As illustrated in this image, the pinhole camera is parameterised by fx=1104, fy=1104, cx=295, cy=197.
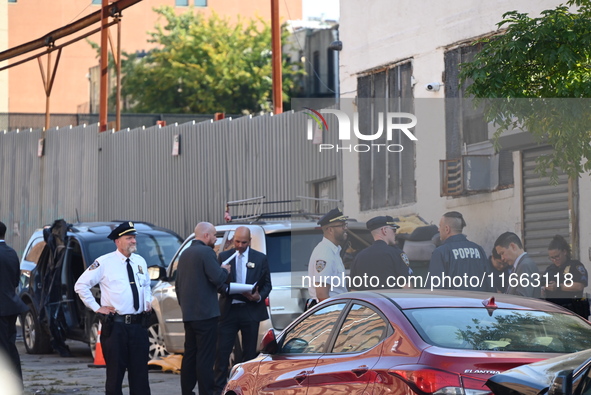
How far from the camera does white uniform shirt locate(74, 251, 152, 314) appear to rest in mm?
10391

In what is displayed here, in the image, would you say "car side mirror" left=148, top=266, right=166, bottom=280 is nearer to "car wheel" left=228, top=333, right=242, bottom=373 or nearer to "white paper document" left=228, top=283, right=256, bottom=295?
"car wheel" left=228, top=333, right=242, bottom=373

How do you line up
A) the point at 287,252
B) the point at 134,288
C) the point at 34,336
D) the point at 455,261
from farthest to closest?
1. the point at 34,336
2. the point at 287,252
3. the point at 455,261
4. the point at 134,288

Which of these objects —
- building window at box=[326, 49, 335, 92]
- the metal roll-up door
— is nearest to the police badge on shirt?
the metal roll-up door

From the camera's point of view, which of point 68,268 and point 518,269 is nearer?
point 518,269

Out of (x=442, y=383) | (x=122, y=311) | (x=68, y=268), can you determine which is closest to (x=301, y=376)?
(x=442, y=383)

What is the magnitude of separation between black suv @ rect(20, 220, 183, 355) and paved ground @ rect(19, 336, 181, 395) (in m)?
0.38

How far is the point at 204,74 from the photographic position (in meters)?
58.0

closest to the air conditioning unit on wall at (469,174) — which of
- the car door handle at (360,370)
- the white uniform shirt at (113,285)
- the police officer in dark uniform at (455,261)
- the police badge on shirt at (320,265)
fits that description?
the police officer in dark uniform at (455,261)

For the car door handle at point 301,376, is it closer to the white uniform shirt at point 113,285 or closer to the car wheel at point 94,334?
the white uniform shirt at point 113,285

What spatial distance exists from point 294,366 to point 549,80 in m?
4.56

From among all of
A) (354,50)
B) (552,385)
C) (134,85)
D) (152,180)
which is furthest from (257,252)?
(134,85)

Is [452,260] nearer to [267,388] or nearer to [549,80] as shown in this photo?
[549,80]

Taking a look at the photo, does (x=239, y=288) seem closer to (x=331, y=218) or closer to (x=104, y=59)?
(x=331, y=218)

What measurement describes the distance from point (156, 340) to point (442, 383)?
9.07m
